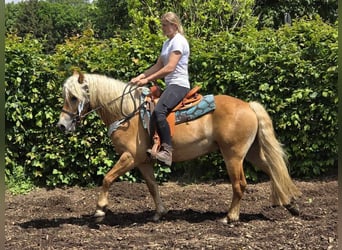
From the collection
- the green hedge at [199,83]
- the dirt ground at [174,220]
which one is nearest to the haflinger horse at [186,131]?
the dirt ground at [174,220]

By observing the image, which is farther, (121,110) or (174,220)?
(174,220)

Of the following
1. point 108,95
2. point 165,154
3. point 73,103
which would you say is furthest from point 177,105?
point 73,103

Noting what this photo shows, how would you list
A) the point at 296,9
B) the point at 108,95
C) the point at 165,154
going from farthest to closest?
the point at 296,9, the point at 108,95, the point at 165,154

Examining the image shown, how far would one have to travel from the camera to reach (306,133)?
7.63 meters

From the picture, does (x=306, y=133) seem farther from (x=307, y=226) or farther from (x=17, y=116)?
(x=17, y=116)

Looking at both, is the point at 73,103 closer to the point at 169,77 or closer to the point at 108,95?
the point at 108,95

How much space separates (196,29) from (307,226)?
27.2 ft

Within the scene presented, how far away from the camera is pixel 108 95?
570 centimetres

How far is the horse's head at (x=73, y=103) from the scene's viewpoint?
5527 mm

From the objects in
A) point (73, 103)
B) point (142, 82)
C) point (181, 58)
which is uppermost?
point (181, 58)

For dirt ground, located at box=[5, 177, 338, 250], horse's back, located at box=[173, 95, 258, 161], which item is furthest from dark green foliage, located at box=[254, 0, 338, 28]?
horse's back, located at box=[173, 95, 258, 161]

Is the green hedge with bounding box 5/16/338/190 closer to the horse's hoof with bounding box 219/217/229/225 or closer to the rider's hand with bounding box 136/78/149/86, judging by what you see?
the rider's hand with bounding box 136/78/149/86

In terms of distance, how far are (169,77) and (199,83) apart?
207 cm

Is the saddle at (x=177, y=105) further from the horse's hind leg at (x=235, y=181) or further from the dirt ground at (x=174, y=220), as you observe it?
the dirt ground at (x=174, y=220)
